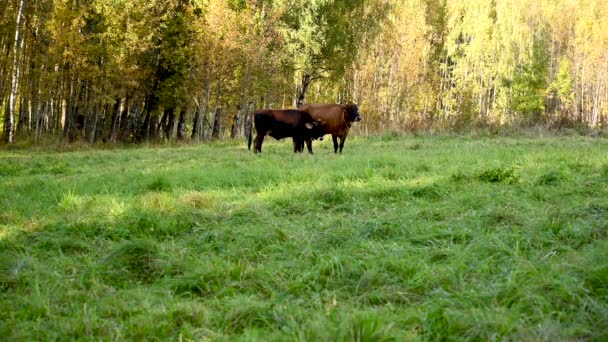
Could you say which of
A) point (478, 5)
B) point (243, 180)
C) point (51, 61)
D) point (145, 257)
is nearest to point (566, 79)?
point (478, 5)

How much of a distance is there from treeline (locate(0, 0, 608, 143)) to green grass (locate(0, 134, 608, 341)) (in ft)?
48.3

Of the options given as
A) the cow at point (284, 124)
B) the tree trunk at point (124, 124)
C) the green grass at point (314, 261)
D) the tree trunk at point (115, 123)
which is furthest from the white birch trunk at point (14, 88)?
the green grass at point (314, 261)

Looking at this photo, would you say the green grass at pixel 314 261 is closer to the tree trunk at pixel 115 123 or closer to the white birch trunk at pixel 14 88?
the white birch trunk at pixel 14 88

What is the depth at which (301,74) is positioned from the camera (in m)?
31.2

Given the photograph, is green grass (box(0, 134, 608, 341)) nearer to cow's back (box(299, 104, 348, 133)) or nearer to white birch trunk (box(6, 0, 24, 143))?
cow's back (box(299, 104, 348, 133))

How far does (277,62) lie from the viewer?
2766 centimetres

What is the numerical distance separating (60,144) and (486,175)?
54.7ft

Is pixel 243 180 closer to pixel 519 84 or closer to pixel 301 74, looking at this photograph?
pixel 301 74

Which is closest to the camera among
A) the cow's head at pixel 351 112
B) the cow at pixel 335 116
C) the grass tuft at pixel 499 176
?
the grass tuft at pixel 499 176

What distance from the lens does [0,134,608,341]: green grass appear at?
3084mm

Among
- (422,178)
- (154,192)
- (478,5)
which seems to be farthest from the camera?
(478,5)

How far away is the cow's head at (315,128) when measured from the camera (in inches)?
660

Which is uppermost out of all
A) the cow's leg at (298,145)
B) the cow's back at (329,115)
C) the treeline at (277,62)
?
the treeline at (277,62)

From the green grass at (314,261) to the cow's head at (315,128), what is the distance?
850cm
